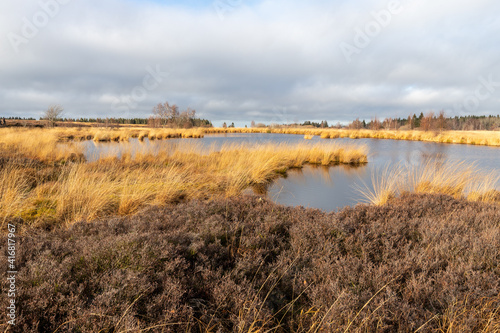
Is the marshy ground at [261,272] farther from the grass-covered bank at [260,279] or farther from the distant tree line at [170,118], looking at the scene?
the distant tree line at [170,118]

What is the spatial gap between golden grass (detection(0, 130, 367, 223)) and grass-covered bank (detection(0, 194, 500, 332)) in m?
1.67

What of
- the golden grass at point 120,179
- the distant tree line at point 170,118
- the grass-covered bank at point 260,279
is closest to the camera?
the grass-covered bank at point 260,279

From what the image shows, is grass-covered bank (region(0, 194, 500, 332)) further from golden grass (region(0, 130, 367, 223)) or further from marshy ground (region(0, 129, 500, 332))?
golden grass (region(0, 130, 367, 223))

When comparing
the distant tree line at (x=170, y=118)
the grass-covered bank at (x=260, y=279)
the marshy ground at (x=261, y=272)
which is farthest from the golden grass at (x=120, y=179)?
the distant tree line at (x=170, y=118)

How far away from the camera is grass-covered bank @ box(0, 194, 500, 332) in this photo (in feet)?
5.24

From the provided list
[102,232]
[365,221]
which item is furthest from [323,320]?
[102,232]

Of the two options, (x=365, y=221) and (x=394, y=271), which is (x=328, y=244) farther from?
(x=365, y=221)

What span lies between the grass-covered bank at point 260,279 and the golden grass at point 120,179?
5.49 ft

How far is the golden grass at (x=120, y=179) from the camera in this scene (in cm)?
427

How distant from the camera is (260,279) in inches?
85.6

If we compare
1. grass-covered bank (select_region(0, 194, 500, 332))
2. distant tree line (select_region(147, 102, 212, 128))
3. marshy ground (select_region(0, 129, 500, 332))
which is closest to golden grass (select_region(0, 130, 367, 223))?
marshy ground (select_region(0, 129, 500, 332))

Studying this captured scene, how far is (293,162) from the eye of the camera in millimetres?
11227

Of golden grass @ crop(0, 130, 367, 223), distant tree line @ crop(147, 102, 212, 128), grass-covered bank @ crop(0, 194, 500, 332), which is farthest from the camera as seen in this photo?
distant tree line @ crop(147, 102, 212, 128)

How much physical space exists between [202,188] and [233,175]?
1.25 m
